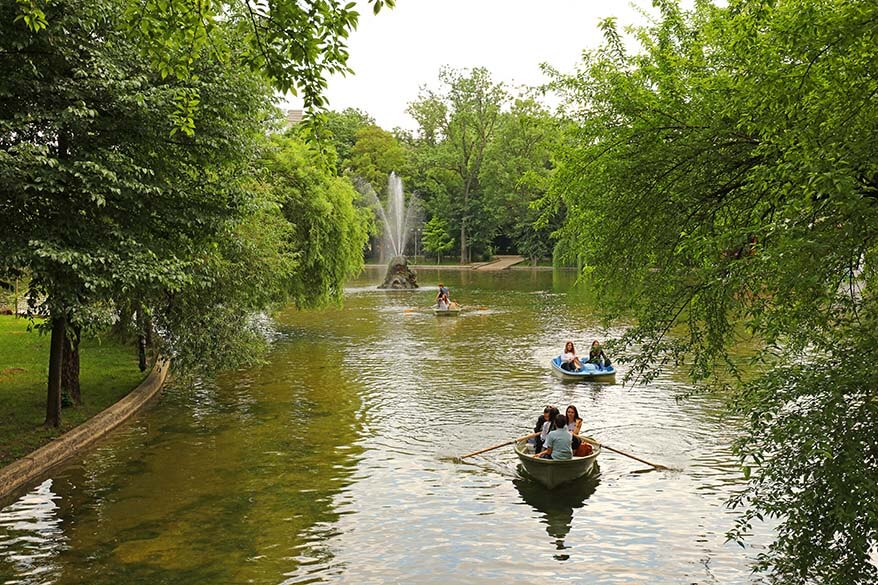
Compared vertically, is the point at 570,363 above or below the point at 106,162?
below

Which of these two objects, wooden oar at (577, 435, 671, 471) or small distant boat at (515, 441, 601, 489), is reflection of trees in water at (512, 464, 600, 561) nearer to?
small distant boat at (515, 441, 601, 489)

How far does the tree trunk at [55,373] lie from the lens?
596 inches

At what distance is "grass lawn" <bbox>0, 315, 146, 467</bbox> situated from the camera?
605 inches

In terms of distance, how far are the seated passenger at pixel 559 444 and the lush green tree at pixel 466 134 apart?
70623 millimetres

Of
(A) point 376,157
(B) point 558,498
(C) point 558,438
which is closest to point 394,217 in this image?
(A) point 376,157

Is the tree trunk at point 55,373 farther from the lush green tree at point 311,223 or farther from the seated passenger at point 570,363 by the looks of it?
the lush green tree at point 311,223

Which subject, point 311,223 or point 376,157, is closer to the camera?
point 311,223

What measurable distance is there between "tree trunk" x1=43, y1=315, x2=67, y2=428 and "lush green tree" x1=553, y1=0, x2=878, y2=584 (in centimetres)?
1058

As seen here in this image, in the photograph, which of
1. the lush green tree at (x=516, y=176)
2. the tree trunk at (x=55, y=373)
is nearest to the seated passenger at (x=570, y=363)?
the tree trunk at (x=55, y=373)

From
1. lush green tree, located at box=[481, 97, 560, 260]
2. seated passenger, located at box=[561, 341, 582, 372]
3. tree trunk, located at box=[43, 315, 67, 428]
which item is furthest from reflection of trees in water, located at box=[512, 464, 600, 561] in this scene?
lush green tree, located at box=[481, 97, 560, 260]

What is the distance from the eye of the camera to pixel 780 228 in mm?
6914

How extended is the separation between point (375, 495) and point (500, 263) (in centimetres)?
7249

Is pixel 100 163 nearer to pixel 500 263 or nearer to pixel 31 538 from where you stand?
pixel 31 538

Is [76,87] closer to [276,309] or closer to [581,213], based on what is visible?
[581,213]
